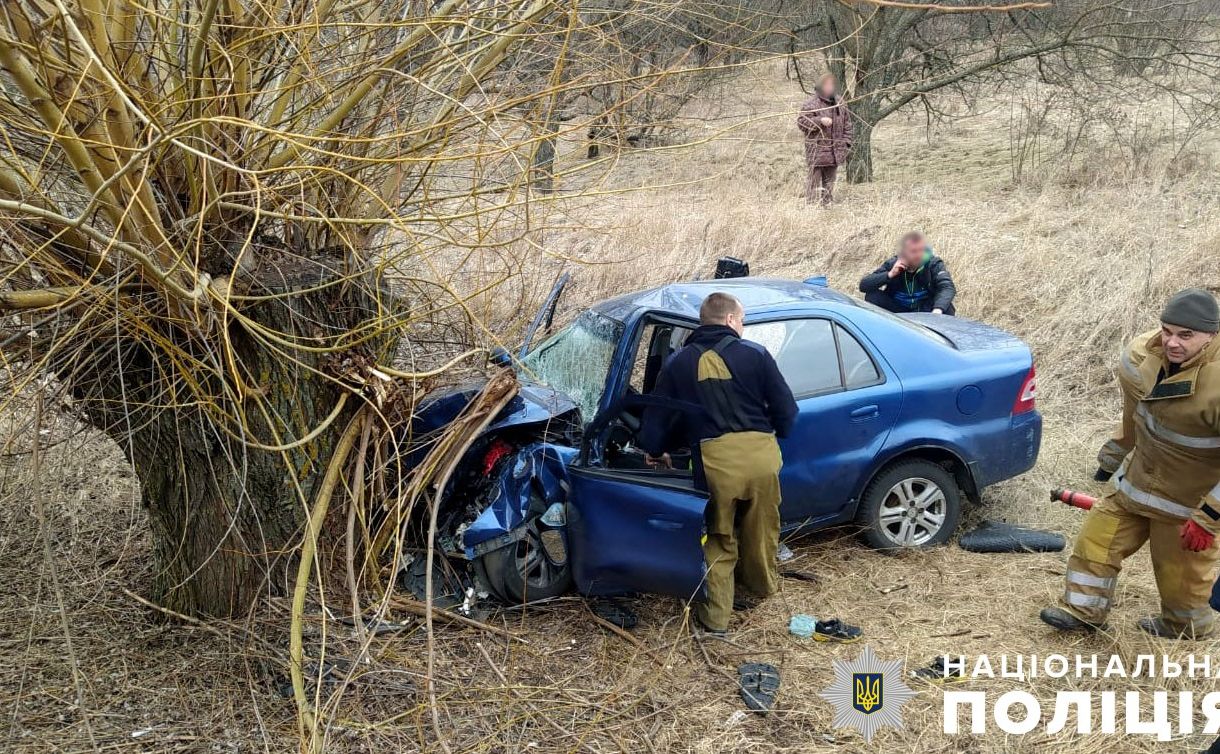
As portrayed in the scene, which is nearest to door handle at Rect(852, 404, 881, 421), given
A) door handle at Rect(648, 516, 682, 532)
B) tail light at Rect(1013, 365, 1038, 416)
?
tail light at Rect(1013, 365, 1038, 416)

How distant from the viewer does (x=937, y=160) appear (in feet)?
47.3

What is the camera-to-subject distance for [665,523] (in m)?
4.22

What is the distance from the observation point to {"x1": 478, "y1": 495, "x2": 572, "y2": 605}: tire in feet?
14.4

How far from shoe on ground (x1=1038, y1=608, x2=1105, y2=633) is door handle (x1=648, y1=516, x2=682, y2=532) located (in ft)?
5.99

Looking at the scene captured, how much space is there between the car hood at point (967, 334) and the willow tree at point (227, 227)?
9.12 ft

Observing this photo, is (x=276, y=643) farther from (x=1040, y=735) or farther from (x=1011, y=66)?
(x=1011, y=66)

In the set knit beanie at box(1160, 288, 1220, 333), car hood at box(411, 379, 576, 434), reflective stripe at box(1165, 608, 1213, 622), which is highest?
knit beanie at box(1160, 288, 1220, 333)

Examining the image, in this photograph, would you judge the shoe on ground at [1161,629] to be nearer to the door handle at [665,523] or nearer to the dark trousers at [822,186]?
the door handle at [665,523]

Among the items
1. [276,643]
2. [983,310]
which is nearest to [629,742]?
[276,643]

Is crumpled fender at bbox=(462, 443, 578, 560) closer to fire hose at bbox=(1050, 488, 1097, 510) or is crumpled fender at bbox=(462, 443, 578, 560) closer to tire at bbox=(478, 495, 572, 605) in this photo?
tire at bbox=(478, 495, 572, 605)

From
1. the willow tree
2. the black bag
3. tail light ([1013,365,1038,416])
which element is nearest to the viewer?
the willow tree

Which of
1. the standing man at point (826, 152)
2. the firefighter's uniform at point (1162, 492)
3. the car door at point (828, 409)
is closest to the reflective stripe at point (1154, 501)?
the firefighter's uniform at point (1162, 492)

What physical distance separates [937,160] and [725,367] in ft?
37.9

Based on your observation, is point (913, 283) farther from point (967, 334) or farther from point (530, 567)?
point (530, 567)
